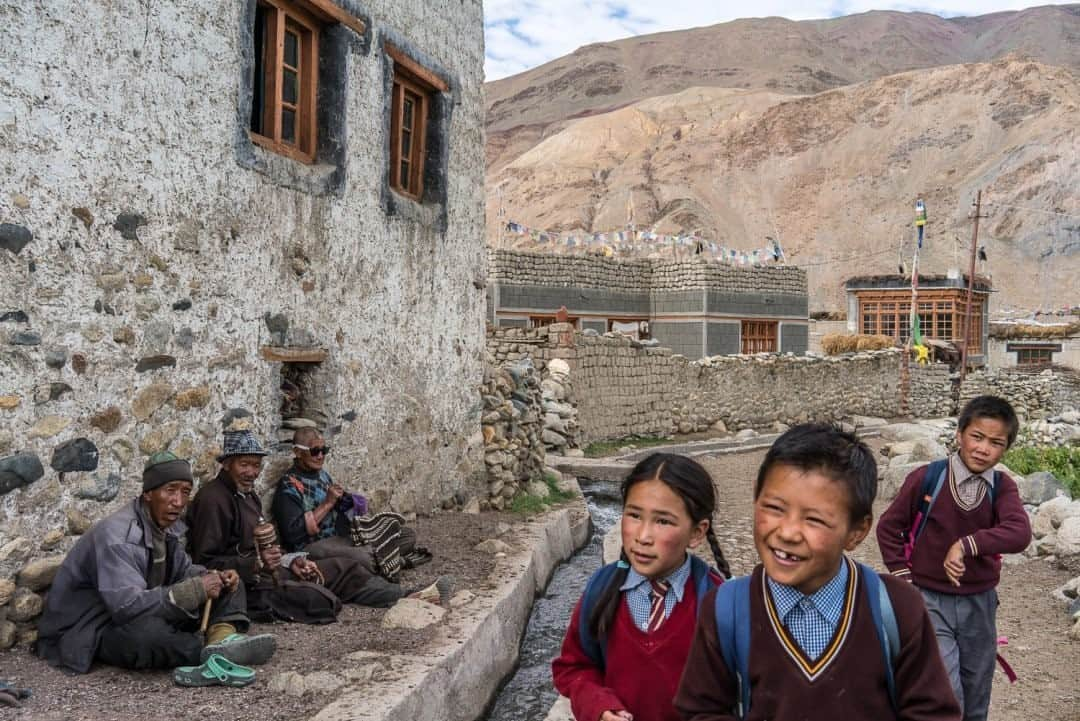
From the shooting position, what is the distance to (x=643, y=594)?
2.41 metres

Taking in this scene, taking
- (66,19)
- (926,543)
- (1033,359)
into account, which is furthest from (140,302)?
(1033,359)

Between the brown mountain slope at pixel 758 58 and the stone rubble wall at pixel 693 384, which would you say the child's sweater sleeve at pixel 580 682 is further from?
the brown mountain slope at pixel 758 58

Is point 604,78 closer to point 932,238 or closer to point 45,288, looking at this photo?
point 932,238

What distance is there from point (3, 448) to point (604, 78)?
12007 cm

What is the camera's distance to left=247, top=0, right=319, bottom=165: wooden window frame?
6070 millimetres

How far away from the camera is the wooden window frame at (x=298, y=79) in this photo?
6.07 metres

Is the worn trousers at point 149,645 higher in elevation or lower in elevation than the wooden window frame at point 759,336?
lower

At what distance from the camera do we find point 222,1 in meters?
5.36

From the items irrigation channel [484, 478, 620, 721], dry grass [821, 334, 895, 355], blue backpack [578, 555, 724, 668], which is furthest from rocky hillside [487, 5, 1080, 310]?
blue backpack [578, 555, 724, 668]

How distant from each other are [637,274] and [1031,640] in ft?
77.7

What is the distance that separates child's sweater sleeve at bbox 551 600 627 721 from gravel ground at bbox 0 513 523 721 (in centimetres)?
167

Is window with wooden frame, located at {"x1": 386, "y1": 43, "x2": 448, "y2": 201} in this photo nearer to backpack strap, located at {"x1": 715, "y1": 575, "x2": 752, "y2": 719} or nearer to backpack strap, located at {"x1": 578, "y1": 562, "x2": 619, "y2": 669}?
backpack strap, located at {"x1": 578, "y1": 562, "x2": 619, "y2": 669}

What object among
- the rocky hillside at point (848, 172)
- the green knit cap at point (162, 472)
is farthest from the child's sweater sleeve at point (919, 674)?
the rocky hillside at point (848, 172)

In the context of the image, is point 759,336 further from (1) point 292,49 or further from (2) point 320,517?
(2) point 320,517
